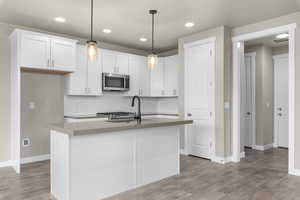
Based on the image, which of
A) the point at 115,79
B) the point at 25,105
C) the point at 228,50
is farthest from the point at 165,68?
the point at 25,105

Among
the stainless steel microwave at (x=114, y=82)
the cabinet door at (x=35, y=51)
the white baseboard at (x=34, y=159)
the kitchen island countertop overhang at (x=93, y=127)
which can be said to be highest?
the cabinet door at (x=35, y=51)

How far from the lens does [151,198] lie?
2.66m

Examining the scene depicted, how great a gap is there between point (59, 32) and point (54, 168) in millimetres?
3068

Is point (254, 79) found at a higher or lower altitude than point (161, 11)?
lower

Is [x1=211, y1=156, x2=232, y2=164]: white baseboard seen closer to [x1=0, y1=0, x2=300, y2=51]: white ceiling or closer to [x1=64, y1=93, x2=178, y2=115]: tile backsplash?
[x1=64, y1=93, x2=178, y2=115]: tile backsplash

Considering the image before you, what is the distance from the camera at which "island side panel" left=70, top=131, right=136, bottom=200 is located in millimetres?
2420

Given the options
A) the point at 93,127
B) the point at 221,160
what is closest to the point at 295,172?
the point at 221,160

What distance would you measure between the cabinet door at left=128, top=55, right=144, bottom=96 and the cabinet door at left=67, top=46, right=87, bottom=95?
4.12ft

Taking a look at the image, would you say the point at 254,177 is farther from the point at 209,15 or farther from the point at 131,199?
the point at 209,15

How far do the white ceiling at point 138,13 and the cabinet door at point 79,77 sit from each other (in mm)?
477

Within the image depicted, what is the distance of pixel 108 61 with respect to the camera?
512cm

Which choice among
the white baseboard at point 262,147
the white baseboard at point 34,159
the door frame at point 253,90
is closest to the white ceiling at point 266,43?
the door frame at point 253,90

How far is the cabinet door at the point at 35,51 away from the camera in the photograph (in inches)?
147

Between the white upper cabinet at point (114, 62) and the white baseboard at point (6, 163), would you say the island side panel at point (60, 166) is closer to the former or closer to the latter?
the white baseboard at point (6, 163)
